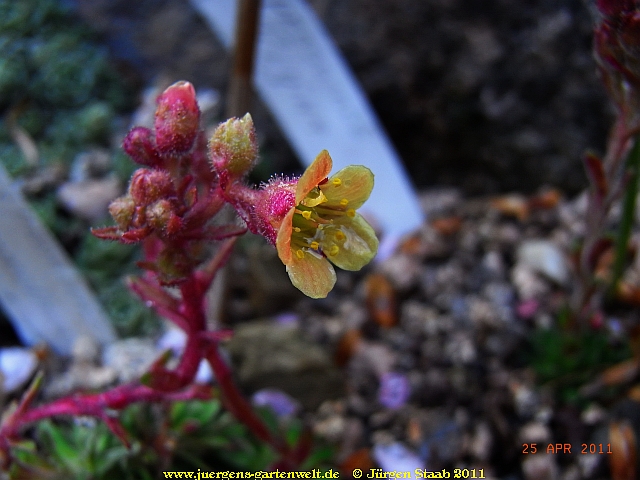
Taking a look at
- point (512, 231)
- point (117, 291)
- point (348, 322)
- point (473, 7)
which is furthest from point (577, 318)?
point (117, 291)

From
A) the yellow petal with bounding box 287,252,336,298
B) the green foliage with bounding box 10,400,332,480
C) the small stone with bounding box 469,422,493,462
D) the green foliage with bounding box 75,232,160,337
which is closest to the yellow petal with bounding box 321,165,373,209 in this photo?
the yellow petal with bounding box 287,252,336,298

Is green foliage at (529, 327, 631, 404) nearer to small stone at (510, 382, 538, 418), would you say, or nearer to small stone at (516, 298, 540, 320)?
small stone at (510, 382, 538, 418)

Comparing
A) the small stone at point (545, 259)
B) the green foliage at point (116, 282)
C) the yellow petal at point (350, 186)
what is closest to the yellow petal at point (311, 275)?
the yellow petal at point (350, 186)

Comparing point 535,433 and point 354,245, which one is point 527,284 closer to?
point 535,433

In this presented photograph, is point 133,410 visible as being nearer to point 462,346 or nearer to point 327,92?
point 462,346

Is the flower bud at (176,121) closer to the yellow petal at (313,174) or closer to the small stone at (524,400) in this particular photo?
the yellow petal at (313,174)
